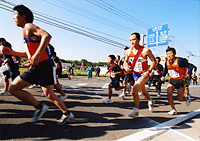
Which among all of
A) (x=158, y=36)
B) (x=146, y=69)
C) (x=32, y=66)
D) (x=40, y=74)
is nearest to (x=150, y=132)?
(x=146, y=69)

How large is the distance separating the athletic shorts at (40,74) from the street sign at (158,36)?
17.5 metres

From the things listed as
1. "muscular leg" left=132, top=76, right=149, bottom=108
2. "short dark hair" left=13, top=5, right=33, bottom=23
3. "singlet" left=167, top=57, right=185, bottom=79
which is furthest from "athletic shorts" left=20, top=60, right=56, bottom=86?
"singlet" left=167, top=57, right=185, bottom=79

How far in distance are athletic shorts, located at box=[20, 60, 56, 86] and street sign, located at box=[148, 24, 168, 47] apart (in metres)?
17.5

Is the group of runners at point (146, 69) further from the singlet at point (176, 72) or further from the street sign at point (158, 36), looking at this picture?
the street sign at point (158, 36)

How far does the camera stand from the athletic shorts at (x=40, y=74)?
2.18m

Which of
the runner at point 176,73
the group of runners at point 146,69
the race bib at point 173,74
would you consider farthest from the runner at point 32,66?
the race bib at point 173,74

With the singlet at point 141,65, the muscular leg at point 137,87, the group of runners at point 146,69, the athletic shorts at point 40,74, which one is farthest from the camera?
the singlet at point 141,65

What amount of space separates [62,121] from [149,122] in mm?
1879

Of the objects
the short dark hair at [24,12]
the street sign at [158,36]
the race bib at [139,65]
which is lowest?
the race bib at [139,65]

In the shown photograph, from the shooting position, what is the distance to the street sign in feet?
53.6

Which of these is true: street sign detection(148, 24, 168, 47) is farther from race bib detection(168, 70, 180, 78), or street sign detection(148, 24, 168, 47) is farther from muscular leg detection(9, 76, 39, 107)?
muscular leg detection(9, 76, 39, 107)

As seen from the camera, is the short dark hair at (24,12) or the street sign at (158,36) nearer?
the short dark hair at (24,12)

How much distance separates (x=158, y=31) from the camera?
17016 millimetres

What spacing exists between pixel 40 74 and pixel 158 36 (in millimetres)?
18007
